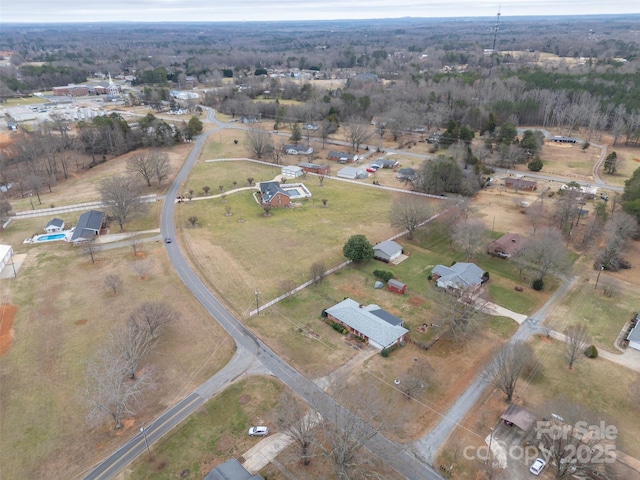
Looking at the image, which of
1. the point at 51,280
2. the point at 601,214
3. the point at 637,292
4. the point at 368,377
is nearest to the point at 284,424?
the point at 368,377

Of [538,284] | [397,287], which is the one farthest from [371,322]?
[538,284]

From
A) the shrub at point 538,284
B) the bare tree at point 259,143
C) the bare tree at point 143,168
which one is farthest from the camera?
the bare tree at point 259,143

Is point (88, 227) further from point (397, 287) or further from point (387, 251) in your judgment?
point (397, 287)

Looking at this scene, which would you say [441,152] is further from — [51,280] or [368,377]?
[51,280]

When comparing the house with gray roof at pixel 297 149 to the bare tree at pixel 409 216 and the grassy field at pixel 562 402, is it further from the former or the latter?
the grassy field at pixel 562 402

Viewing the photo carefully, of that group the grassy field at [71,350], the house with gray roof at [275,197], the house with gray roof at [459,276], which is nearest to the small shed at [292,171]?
the house with gray roof at [275,197]
